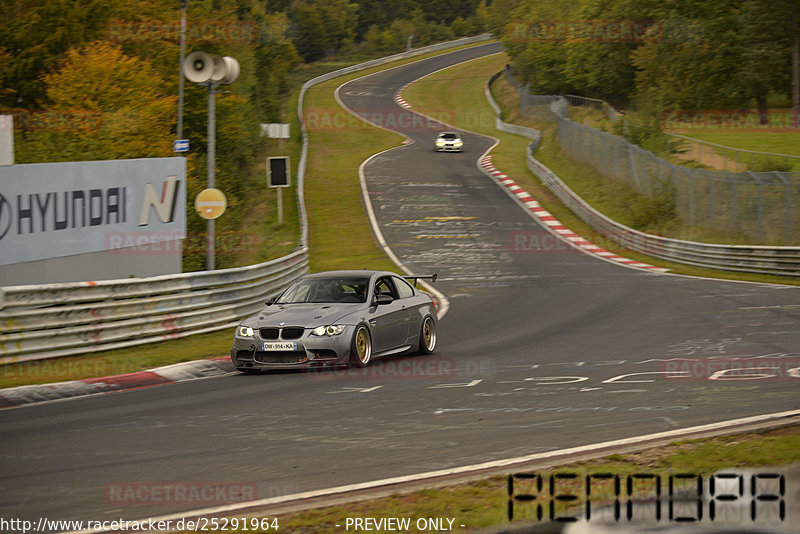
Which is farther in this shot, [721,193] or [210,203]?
[721,193]

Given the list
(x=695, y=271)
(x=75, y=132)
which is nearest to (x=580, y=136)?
(x=695, y=271)

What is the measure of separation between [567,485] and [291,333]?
6.81 metres

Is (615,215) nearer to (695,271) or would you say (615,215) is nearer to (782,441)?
(695,271)

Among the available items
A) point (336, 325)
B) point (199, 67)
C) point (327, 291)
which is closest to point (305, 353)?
point (336, 325)

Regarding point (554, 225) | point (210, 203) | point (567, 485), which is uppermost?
point (210, 203)

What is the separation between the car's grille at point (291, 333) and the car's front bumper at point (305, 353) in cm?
6

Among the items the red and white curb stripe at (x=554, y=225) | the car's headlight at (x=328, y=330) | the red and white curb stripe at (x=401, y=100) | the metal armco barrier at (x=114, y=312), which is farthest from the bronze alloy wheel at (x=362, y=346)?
the red and white curb stripe at (x=401, y=100)

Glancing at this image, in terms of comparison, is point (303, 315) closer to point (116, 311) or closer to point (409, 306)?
point (409, 306)

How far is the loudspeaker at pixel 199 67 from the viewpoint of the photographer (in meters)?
18.7

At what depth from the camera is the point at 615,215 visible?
3900 centimetres

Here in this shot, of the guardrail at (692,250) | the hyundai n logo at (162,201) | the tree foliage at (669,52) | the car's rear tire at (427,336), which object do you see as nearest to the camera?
the car's rear tire at (427,336)

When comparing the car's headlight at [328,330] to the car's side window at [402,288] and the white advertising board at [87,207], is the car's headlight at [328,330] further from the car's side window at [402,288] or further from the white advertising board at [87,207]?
the white advertising board at [87,207]

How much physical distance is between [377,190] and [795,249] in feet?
78.4

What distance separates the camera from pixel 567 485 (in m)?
6.39
